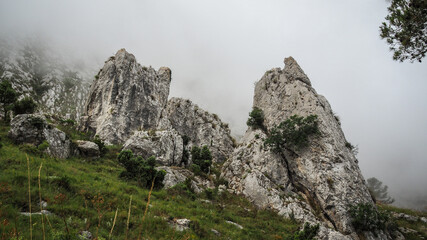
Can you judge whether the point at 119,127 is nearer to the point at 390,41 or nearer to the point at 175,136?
the point at 175,136

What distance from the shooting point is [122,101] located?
45.9 meters

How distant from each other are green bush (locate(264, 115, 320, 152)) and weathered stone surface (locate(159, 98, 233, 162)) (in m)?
22.1

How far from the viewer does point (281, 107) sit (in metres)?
41.5

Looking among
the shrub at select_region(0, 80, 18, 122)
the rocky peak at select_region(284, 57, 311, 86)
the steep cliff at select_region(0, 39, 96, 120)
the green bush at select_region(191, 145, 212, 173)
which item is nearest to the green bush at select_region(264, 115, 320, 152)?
the green bush at select_region(191, 145, 212, 173)

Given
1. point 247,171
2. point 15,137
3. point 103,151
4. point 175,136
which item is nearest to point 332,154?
point 247,171

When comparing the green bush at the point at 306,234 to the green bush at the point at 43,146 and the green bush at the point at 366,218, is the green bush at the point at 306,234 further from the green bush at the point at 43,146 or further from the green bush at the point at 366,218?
the green bush at the point at 43,146

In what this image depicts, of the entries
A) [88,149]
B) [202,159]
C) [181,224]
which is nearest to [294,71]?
[202,159]

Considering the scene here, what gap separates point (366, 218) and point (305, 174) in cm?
850

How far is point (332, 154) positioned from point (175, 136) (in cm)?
2619

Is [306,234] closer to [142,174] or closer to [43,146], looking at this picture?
[142,174]

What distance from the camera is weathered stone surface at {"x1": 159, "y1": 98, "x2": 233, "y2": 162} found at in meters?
55.3

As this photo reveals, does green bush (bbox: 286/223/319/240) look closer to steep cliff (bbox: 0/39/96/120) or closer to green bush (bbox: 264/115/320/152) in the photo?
green bush (bbox: 264/115/320/152)

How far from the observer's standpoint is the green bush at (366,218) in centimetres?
2354

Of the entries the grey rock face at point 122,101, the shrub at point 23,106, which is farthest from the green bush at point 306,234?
the grey rock face at point 122,101
